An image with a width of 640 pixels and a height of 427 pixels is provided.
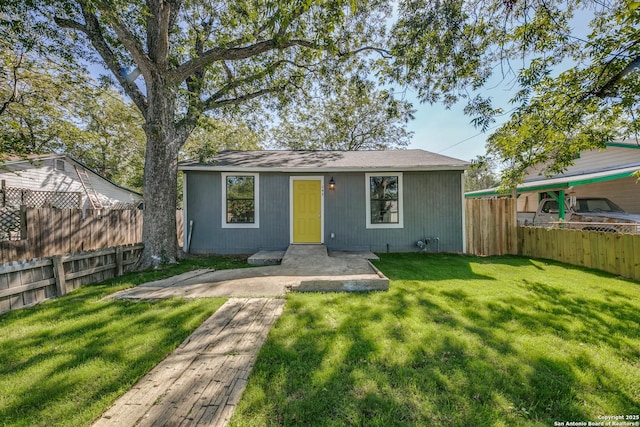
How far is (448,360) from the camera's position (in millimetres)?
2164

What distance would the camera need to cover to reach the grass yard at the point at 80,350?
64.2 inches

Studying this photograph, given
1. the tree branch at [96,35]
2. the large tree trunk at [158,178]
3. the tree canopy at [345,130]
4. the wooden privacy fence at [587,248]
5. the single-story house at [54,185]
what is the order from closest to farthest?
the wooden privacy fence at [587,248] < the tree branch at [96,35] < the large tree trunk at [158,178] < the single-story house at [54,185] < the tree canopy at [345,130]

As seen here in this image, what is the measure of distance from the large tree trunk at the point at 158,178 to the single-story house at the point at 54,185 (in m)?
6.46

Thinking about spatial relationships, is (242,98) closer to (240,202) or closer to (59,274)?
(240,202)

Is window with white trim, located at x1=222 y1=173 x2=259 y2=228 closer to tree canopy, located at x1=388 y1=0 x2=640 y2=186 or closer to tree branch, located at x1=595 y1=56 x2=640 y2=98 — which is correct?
tree canopy, located at x1=388 y1=0 x2=640 y2=186

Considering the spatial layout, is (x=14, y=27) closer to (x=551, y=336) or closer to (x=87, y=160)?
(x=551, y=336)

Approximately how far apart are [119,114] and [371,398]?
63.9 feet

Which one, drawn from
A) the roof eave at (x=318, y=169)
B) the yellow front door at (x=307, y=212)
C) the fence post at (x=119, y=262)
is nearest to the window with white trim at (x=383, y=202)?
the roof eave at (x=318, y=169)

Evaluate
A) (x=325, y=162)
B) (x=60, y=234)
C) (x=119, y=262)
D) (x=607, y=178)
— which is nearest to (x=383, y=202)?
(x=325, y=162)

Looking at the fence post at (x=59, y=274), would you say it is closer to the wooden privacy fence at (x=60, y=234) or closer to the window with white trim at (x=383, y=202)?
the wooden privacy fence at (x=60, y=234)

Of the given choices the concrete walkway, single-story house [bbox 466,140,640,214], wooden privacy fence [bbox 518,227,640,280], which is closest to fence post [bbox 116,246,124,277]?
the concrete walkway

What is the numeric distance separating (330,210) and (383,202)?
165 cm

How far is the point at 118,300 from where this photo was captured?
352 cm

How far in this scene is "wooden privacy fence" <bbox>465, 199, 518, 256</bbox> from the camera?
7.17 m
